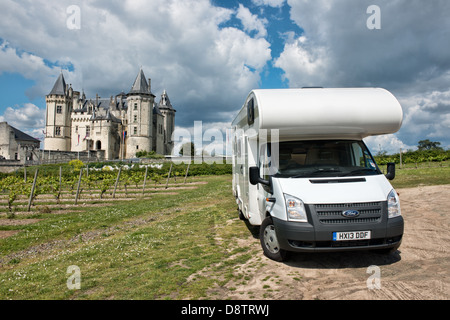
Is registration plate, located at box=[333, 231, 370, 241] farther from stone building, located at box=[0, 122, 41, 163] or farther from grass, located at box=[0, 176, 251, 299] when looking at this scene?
stone building, located at box=[0, 122, 41, 163]

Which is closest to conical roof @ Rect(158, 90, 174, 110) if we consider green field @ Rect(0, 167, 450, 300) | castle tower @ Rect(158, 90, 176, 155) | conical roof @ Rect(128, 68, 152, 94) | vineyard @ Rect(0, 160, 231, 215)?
castle tower @ Rect(158, 90, 176, 155)

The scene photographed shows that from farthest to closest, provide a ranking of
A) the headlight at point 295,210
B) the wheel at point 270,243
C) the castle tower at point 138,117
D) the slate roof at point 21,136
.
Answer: the castle tower at point 138,117, the slate roof at point 21,136, the wheel at point 270,243, the headlight at point 295,210

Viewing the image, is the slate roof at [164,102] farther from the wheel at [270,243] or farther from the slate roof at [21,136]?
the wheel at [270,243]

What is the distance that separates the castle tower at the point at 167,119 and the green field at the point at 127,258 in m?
92.2

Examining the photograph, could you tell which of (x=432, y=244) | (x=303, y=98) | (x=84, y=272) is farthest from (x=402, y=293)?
(x=84, y=272)

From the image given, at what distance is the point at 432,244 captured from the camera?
623 cm

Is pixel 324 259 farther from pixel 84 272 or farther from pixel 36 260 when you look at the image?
pixel 36 260

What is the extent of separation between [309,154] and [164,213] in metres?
8.37

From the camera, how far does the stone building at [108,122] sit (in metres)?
87.6

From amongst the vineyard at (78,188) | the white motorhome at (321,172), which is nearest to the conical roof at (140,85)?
the vineyard at (78,188)

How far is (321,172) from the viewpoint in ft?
18.4

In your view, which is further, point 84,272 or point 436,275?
point 84,272

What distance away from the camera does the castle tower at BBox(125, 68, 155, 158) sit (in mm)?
87250

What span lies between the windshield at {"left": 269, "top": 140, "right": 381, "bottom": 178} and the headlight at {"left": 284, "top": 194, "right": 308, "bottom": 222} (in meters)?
0.68
